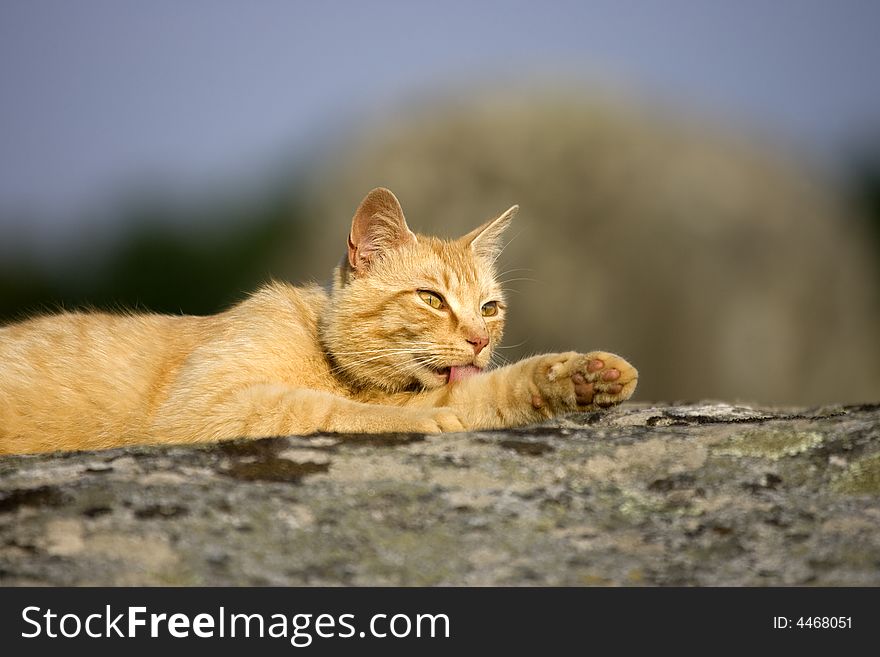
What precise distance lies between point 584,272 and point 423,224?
7.66 ft

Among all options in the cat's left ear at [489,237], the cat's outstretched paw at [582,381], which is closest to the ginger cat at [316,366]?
the cat's outstretched paw at [582,381]

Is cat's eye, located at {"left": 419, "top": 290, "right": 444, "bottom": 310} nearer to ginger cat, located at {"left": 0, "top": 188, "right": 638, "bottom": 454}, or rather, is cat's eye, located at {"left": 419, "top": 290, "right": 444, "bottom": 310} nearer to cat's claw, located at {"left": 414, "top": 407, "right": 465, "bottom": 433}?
ginger cat, located at {"left": 0, "top": 188, "right": 638, "bottom": 454}

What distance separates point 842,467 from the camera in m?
2.49

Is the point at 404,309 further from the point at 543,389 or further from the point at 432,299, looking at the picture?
the point at 543,389

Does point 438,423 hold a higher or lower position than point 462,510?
higher

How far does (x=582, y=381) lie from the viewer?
319 cm

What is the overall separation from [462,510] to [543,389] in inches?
43.3

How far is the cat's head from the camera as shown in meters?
3.94

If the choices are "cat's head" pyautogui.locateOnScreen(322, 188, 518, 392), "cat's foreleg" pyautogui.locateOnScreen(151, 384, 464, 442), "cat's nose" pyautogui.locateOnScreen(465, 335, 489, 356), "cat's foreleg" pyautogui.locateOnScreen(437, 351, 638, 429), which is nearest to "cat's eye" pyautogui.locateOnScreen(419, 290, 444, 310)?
"cat's head" pyautogui.locateOnScreen(322, 188, 518, 392)

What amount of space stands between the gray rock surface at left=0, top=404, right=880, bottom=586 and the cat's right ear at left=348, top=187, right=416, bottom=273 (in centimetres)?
165

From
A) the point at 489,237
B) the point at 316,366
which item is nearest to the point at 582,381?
the point at 316,366
